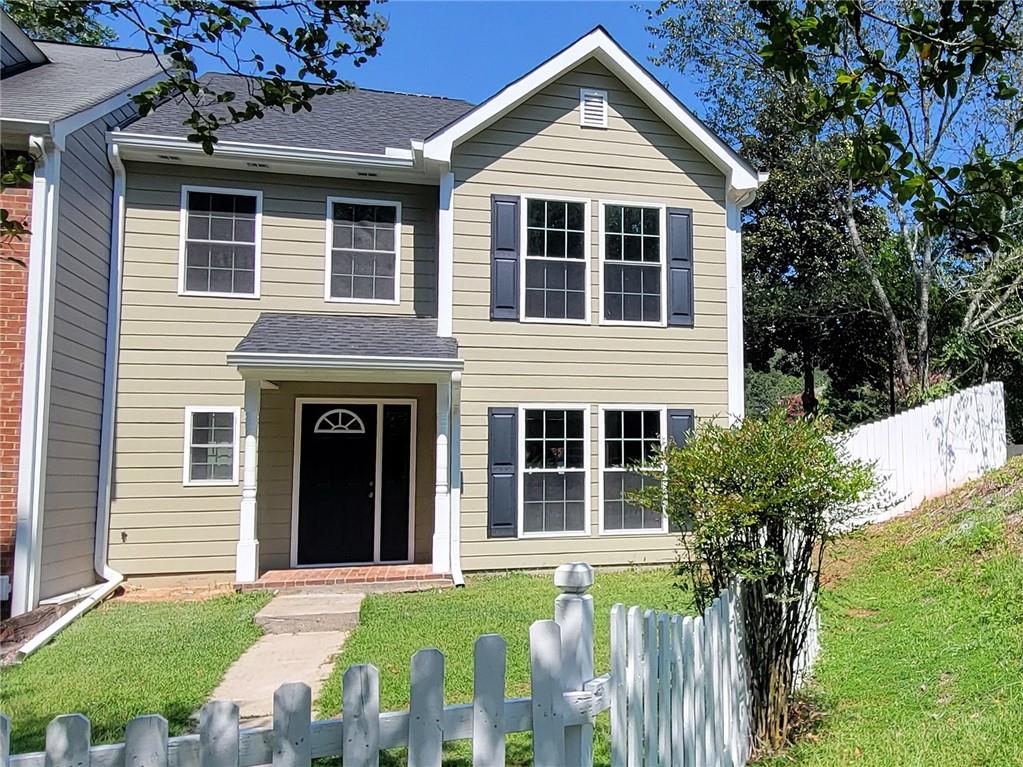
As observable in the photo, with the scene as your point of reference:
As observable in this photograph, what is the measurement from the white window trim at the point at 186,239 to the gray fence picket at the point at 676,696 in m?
7.60

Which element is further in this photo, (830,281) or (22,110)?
(830,281)

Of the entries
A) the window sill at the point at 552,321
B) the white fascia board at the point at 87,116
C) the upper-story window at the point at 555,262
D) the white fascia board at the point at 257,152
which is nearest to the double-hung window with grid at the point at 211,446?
the white fascia board at the point at 257,152

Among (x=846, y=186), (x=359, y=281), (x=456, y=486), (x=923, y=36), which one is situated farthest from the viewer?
(x=846, y=186)

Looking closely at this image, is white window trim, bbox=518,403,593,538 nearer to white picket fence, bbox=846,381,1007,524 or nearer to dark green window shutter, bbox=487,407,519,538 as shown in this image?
dark green window shutter, bbox=487,407,519,538

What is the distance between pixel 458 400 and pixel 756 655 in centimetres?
557

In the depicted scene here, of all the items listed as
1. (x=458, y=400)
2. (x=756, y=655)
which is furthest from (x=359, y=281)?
(x=756, y=655)

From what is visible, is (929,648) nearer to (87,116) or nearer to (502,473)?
(502,473)

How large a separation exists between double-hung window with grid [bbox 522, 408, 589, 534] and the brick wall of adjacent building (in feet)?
18.0

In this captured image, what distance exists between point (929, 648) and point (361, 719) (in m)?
4.51

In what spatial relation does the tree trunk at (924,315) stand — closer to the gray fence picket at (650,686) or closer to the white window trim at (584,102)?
the white window trim at (584,102)

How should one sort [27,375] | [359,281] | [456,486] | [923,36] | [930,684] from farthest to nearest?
[359,281] < [456,486] < [27,375] < [930,684] < [923,36]

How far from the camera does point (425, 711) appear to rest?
5.26 ft

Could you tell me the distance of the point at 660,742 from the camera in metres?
2.37

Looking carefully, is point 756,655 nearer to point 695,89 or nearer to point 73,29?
point 73,29
